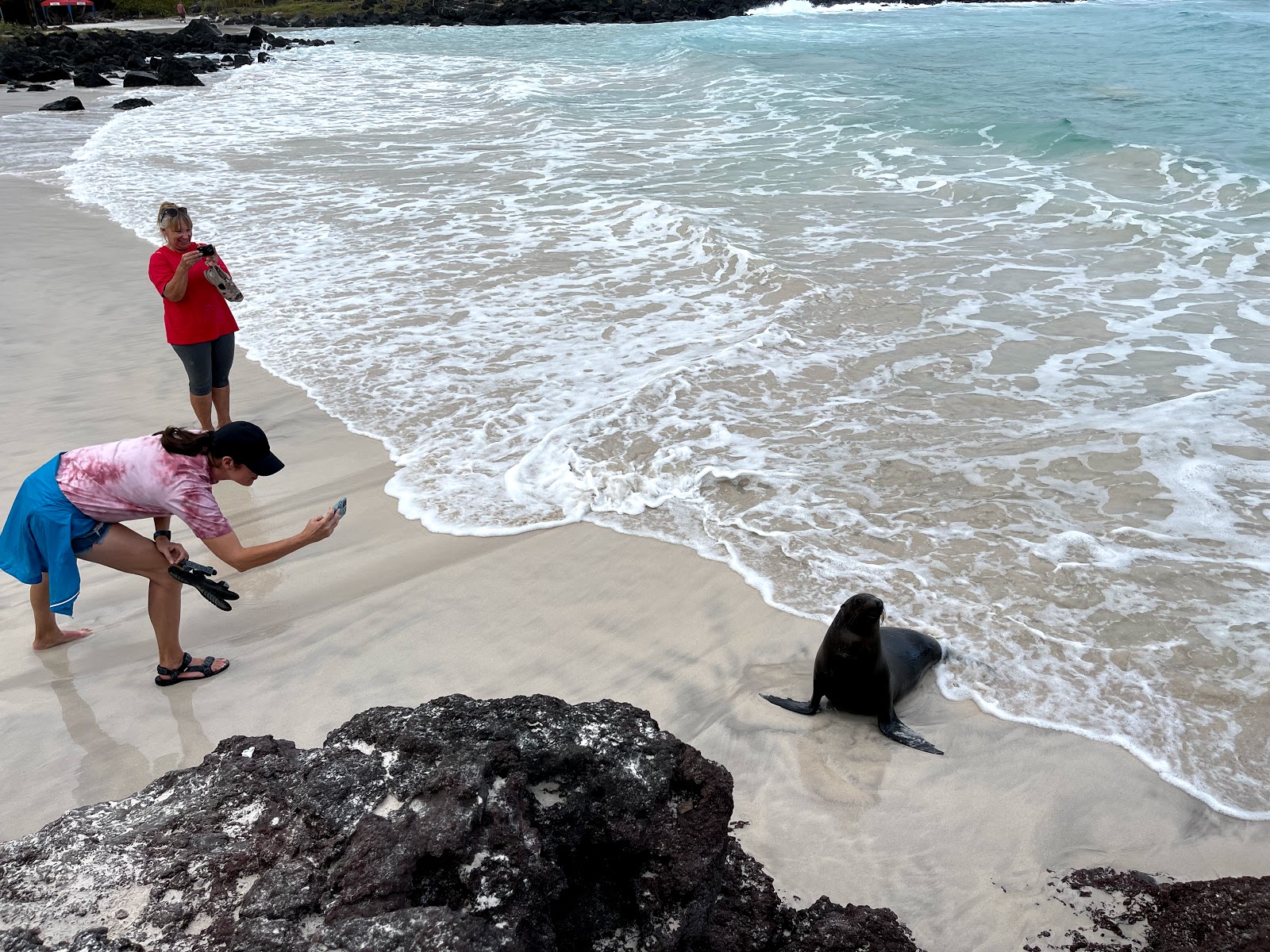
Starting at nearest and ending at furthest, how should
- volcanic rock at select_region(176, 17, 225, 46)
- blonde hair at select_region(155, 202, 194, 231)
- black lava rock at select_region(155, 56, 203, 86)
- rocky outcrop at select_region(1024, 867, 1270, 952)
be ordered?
rocky outcrop at select_region(1024, 867, 1270, 952) < blonde hair at select_region(155, 202, 194, 231) < black lava rock at select_region(155, 56, 203, 86) < volcanic rock at select_region(176, 17, 225, 46)

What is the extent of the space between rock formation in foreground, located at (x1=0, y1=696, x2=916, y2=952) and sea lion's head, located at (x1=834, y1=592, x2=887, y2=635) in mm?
1190

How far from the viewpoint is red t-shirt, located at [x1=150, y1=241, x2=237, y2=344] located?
523 cm

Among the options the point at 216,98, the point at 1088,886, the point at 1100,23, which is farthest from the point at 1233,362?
the point at 1100,23

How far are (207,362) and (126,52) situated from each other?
33390mm

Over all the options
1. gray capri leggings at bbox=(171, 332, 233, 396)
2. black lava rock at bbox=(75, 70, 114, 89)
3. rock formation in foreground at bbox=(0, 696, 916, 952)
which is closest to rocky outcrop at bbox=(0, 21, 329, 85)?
black lava rock at bbox=(75, 70, 114, 89)

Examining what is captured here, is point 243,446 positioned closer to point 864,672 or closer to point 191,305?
point 864,672

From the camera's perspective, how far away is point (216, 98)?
23328mm

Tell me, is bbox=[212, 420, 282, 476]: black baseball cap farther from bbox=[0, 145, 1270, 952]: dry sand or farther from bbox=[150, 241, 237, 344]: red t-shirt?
bbox=[150, 241, 237, 344]: red t-shirt

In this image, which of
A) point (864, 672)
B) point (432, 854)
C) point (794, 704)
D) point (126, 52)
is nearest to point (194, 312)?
point (794, 704)

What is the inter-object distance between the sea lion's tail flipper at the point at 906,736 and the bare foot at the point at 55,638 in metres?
3.36

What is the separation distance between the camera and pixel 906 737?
3.38m

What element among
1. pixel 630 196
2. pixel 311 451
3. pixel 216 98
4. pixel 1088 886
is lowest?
pixel 1088 886

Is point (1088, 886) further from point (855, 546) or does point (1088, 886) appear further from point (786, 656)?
point (855, 546)

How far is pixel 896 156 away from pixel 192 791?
13.7 m
